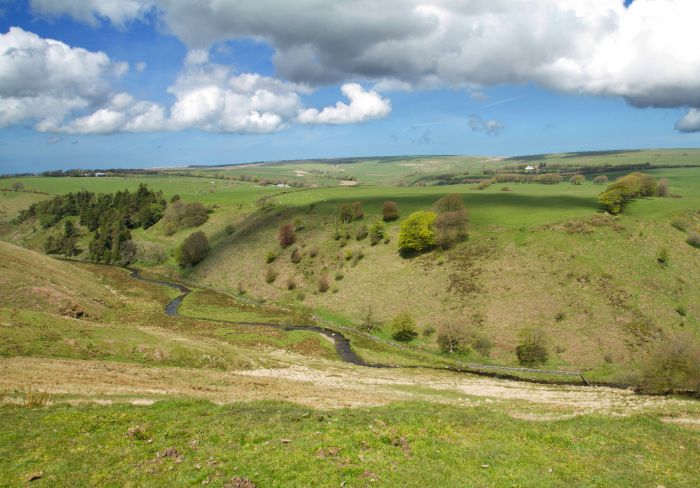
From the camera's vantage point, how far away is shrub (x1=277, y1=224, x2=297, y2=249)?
4267 inches

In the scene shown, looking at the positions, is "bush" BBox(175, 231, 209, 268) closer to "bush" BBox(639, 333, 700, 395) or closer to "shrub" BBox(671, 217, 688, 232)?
"bush" BBox(639, 333, 700, 395)

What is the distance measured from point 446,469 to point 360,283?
69.6 metres

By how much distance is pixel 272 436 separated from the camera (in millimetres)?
19094

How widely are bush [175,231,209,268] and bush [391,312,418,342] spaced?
2702 inches

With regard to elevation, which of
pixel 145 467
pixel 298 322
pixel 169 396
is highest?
pixel 145 467

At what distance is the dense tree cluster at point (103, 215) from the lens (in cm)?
13525

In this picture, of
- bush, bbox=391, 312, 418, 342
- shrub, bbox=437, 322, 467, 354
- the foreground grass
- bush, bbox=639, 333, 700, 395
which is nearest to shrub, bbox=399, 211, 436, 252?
bush, bbox=391, 312, 418, 342

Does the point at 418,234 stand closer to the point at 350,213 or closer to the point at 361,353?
the point at 350,213

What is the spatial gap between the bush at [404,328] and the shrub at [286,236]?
4778 cm

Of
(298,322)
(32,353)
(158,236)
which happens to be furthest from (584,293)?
(158,236)

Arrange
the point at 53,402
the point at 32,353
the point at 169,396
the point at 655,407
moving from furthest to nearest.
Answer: the point at 32,353 → the point at 655,407 → the point at 169,396 → the point at 53,402

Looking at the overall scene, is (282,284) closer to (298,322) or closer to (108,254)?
(298,322)

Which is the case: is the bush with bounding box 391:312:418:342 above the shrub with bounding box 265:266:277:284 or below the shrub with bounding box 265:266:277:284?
below

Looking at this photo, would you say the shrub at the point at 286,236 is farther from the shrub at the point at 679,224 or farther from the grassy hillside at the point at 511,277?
the shrub at the point at 679,224
